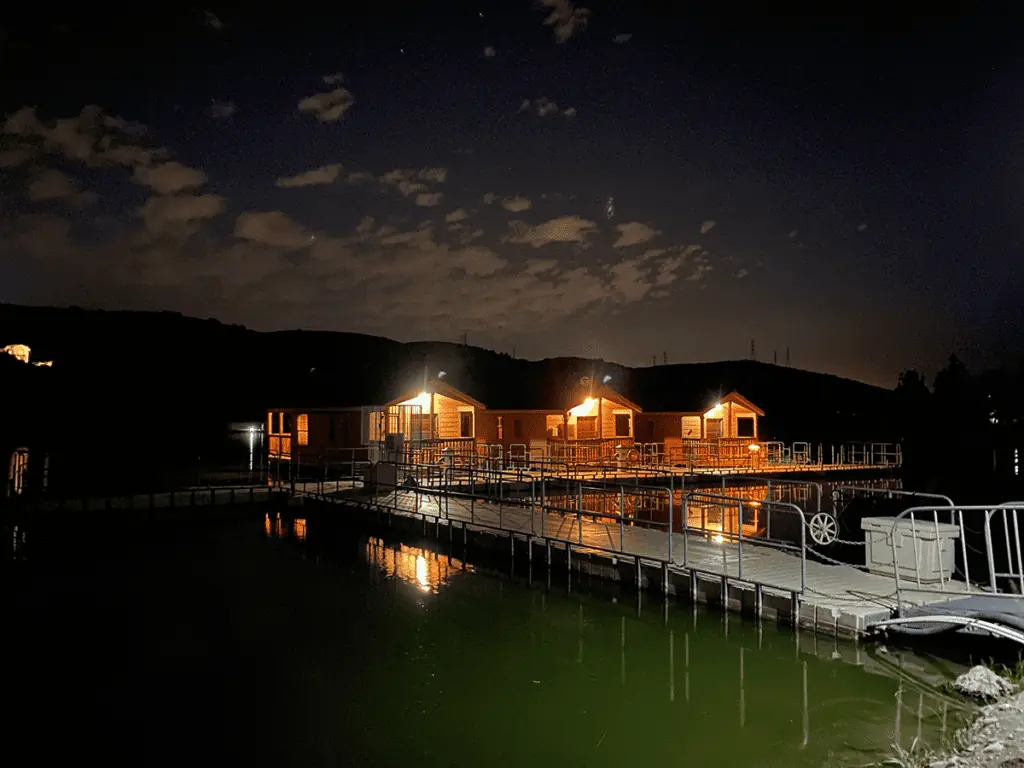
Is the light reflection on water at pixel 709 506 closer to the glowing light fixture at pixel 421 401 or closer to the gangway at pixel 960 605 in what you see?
the gangway at pixel 960 605

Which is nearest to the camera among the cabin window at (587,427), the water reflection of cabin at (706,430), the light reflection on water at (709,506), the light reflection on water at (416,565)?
the light reflection on water at (416,565)

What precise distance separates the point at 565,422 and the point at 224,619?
2420cm

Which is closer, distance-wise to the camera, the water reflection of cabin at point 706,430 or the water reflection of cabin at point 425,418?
the water reflection of cabin at point 425,418

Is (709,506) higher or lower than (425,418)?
lower

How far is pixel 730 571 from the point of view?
1277 centimetres

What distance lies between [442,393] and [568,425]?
21.3ft

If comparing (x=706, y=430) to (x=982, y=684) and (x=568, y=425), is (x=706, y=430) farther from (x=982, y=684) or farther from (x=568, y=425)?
(x=982, y=684)

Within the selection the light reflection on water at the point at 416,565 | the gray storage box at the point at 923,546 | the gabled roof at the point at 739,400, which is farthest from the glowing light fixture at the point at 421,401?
the gray storage box at the point at 923,546

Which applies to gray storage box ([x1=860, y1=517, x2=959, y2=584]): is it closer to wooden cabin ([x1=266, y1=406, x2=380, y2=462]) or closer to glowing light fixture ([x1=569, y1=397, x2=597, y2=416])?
wooden cabin ([x1=266, y1=406, x2=380, y2=462])

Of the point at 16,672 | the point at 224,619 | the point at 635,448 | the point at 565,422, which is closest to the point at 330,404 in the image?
the point at 565,422

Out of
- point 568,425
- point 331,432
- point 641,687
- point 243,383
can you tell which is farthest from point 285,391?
point 641,687

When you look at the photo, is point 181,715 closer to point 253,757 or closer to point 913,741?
point 253,757

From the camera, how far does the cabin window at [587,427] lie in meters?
36.5

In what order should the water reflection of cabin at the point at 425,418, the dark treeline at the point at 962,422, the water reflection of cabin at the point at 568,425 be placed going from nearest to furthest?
the water reflection of cabin at the point at 425,418 → the water reflection of cabin at the point at 568,425 → the dark treeline at the point at 962,422
